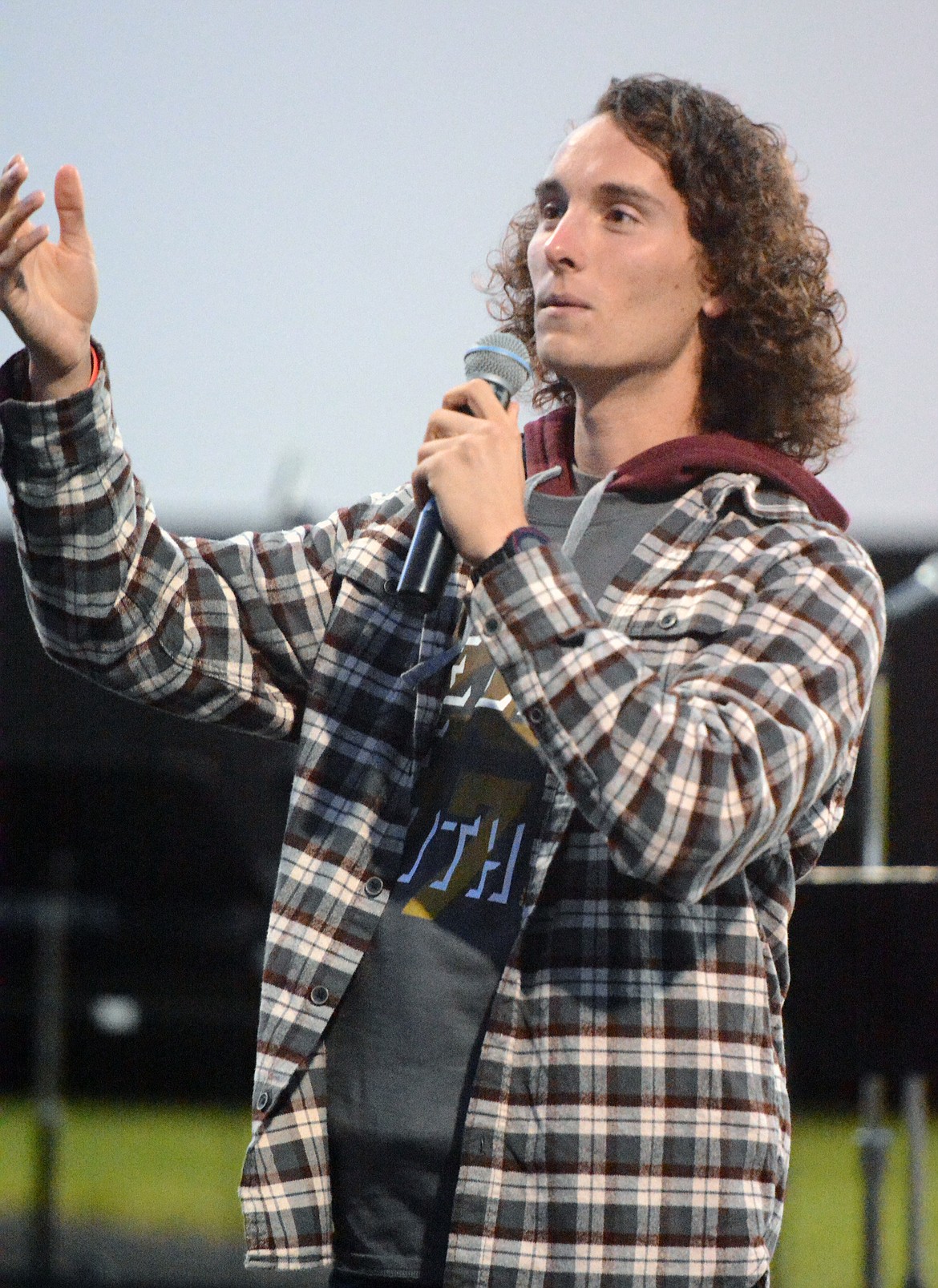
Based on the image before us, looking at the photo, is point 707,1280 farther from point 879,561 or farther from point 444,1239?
point 879,561

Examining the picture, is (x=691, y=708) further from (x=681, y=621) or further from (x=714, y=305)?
(x=714, y=305)

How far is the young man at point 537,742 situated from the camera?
3.94 feet

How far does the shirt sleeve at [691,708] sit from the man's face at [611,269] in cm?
34

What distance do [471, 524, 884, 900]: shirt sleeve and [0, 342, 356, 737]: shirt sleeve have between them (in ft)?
1.20

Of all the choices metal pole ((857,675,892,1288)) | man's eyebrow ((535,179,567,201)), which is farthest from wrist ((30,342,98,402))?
metal pole ((857,675,892,1288))

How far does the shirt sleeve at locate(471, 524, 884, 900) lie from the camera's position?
1128 mm

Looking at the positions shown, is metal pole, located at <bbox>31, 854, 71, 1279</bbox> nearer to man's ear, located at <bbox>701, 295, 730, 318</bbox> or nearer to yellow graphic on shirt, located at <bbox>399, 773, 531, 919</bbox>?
yellow graphic on shirt, located at <bbox>399, 773, 531, 919</bbox>

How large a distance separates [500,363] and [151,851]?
4449mm

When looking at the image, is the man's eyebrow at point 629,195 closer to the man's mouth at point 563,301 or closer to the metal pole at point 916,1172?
the man's mouth at point 563,301

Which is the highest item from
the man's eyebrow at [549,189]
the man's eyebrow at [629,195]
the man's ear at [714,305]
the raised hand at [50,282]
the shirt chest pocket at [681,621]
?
the man's eyebrow at [549,189]

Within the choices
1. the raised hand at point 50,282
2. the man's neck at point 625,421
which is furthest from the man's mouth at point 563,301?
the raised hand at point 50,282

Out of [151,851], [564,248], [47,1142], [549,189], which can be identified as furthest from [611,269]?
[151,851]

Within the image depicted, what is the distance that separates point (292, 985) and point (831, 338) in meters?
1.01

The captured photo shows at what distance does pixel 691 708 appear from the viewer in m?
1.17
